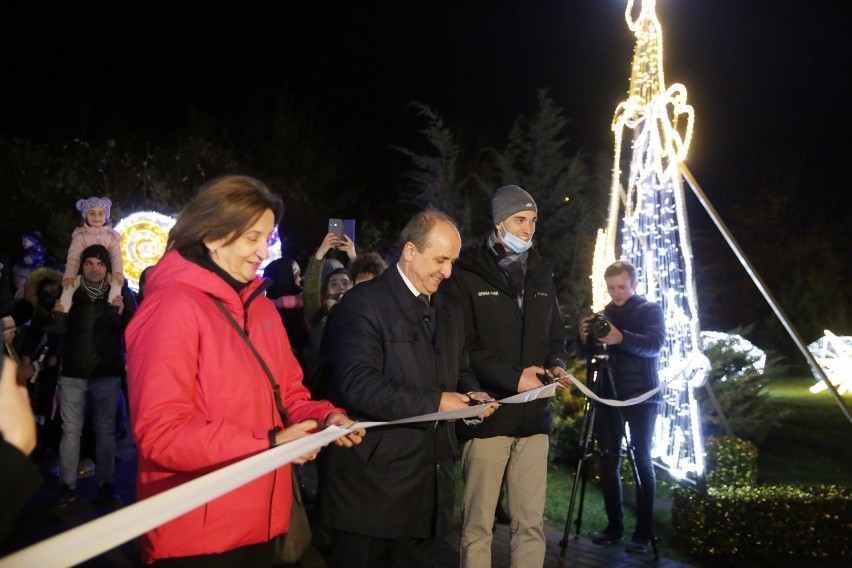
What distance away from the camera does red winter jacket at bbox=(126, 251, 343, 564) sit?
2.47m

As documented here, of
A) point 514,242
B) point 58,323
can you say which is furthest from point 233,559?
point 58,323

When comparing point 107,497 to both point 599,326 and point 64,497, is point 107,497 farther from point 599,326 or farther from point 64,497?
point 599,326

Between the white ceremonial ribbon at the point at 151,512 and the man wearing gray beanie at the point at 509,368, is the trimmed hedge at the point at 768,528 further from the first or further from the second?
the white ceremonial ribbon at the point at 151,512

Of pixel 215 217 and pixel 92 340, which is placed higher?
pixel 215 217

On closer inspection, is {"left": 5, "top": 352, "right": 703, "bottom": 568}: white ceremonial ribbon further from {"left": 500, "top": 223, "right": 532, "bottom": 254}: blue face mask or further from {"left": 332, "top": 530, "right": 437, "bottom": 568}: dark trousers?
{"left": 500, "top": 223, "right": 532, "bottom": 254}: blue face mask

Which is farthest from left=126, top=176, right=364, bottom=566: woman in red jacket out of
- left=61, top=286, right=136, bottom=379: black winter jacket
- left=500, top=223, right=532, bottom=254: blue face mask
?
left=61, top=286, right=136, bottom=379: black winter jacket

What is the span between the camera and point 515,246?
188 inches

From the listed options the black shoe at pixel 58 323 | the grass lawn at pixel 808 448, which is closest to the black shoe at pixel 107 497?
the black shoe at pixel 58 323

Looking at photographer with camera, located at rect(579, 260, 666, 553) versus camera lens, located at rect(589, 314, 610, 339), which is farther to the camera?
photographer with camera, located at rect(579, 260, 666, 553)

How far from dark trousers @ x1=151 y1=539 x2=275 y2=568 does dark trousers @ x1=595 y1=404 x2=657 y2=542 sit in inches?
163

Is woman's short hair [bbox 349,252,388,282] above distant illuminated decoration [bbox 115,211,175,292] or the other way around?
the other way around

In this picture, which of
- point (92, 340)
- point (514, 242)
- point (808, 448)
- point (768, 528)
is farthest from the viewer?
point (808, 448)

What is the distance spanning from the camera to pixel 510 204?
478 centimetres

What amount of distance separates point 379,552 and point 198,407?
57.4 inches
